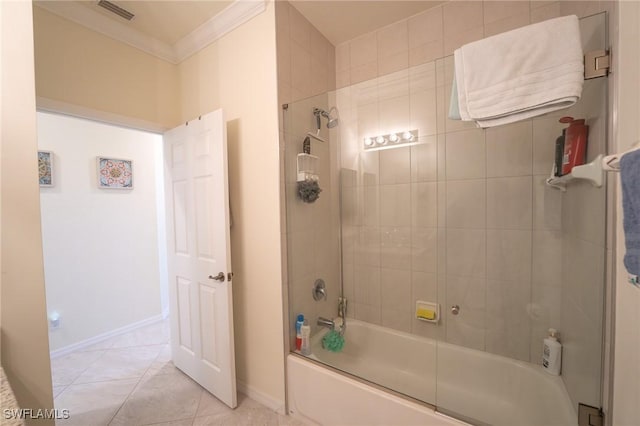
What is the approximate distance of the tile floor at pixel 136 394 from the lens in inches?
60.5

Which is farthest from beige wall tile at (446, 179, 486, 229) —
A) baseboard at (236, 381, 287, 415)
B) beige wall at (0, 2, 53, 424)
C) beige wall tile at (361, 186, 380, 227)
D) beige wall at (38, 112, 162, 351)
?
beige wall at (38, 112, 162, 351)

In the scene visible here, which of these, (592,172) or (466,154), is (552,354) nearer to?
(592,172)

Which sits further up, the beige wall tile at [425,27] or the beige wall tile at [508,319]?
the beige wall tile at [425,27]

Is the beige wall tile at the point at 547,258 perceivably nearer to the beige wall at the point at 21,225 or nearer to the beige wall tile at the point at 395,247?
the beige wall tile at the point at 395,247

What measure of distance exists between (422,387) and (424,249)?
0.83 metres

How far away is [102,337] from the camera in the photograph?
2.49m

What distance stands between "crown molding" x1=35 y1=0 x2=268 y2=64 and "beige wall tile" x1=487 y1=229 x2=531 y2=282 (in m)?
2.02

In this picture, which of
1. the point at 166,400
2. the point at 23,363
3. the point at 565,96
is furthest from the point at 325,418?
the point at 565,96

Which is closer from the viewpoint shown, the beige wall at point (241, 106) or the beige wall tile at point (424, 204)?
the beige wall at point (241, 106)

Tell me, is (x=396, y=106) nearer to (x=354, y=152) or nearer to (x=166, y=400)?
(x=354, y=152)

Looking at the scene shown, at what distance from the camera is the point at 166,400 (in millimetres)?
1692

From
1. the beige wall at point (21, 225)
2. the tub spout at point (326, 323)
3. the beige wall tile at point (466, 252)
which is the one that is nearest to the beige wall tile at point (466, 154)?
the beige wall tile at point (466, 252)

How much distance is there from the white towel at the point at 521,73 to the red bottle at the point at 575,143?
312mm

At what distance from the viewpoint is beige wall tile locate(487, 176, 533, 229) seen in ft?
4.69
